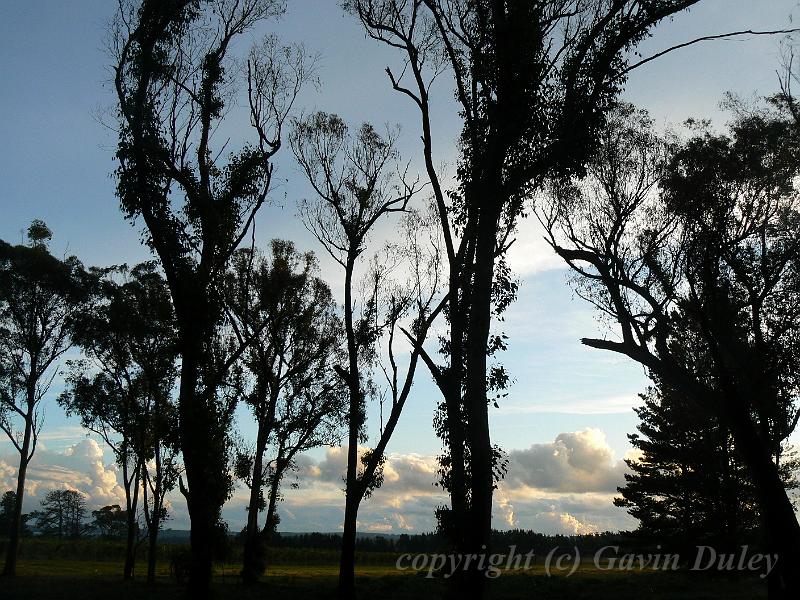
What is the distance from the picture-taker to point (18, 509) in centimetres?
4047

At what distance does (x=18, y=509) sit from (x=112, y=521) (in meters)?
74.0

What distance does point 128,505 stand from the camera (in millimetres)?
43562

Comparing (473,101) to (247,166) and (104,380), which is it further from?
(104,380)

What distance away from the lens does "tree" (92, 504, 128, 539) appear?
99.6m

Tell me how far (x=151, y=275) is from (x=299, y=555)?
44.6 metres

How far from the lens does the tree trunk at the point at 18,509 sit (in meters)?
39.7

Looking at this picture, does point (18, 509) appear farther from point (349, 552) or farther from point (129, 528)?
point (349, 552)

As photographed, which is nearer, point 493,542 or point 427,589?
point 493,542

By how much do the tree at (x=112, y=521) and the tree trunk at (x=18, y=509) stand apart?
5221cm

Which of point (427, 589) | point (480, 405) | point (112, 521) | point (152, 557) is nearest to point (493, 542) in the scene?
point (480, 405)

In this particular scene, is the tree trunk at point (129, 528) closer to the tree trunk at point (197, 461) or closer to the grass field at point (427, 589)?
the grass field at point (427, 589)

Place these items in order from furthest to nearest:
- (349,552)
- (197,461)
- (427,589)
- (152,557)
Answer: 1. (152,557)
2. (427,589)
3. (349,552)
4. (197,461)

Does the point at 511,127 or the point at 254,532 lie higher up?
the point at 511,127

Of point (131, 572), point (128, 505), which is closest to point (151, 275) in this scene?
point (128, 505)
